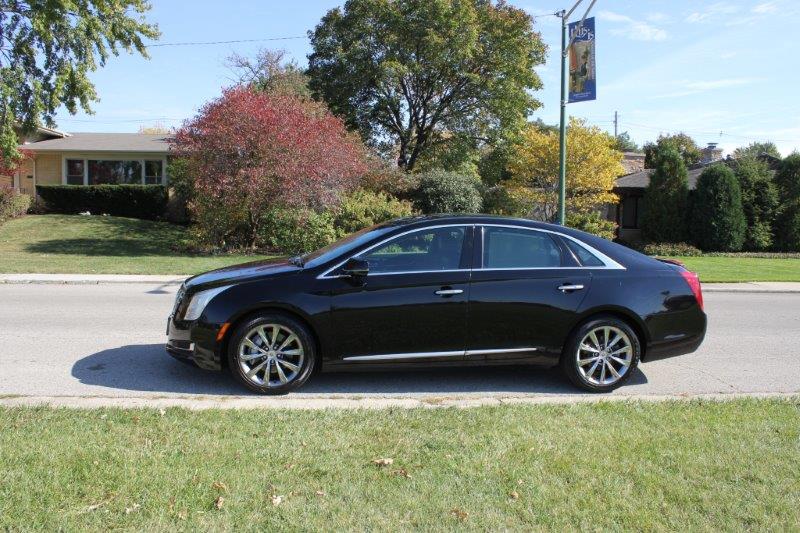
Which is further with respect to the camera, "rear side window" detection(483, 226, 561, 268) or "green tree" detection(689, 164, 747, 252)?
"green tree" detection(689, 164, 747, 252)

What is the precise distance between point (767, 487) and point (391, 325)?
3.08 meters

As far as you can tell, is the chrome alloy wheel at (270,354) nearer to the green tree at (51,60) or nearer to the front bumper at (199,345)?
the front bumper at (199,345)

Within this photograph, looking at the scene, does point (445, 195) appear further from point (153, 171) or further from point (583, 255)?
point (583, 255)

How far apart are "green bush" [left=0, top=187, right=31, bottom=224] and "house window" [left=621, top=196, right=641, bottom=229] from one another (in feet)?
89.5

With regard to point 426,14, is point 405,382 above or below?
below

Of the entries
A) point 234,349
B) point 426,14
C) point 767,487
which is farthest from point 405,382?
point 426,14

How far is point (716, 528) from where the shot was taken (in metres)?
3.18

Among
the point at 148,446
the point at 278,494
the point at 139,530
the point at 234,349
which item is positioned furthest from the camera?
the point at 234,349

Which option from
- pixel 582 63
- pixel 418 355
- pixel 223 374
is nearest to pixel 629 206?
pixel 582 63

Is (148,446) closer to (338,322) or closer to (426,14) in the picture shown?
(338,322)

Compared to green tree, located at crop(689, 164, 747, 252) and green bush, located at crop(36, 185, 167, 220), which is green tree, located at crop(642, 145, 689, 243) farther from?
green bush, located at crop(36, 185, 167, 220)

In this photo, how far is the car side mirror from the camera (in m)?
5.66

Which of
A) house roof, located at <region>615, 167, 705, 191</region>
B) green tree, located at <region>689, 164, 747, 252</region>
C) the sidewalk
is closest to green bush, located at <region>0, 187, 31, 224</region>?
the sidewalk

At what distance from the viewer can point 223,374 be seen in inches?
248
